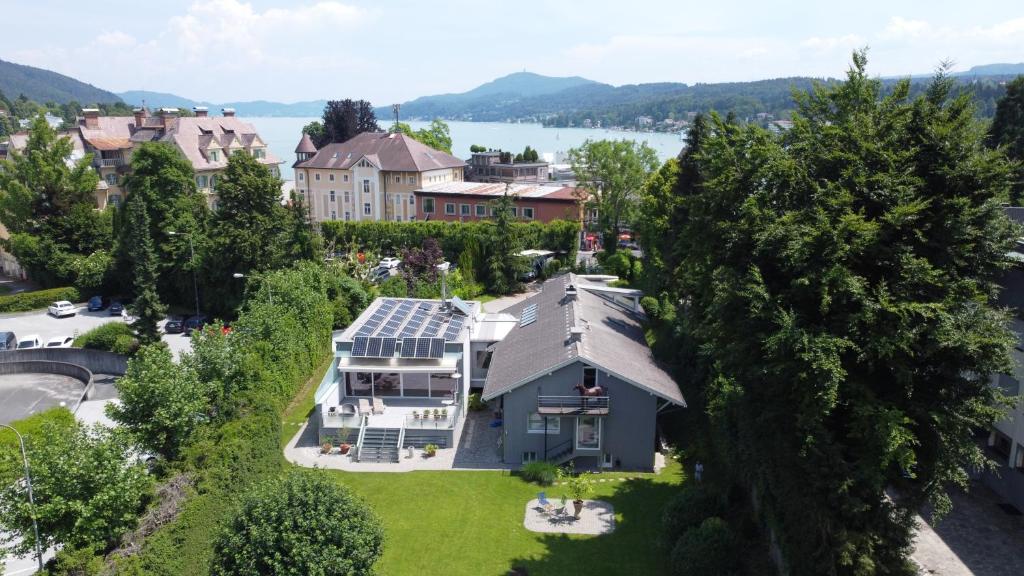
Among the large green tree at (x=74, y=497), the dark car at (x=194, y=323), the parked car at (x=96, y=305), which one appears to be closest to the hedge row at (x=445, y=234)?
the dark car at (x=194, y=323)

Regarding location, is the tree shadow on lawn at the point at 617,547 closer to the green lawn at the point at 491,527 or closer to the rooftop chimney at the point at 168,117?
the green lawn at the point at 491,527

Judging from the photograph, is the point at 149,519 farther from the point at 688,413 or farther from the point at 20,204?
the point at 20,204

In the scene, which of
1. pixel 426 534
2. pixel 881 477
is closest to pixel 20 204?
pixel 426 534

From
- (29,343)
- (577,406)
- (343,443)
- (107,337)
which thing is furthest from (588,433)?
(29,343)

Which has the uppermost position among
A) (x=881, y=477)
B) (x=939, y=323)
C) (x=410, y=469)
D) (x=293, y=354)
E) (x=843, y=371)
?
(x=939, y=323)

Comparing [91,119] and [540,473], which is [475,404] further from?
[91,119]

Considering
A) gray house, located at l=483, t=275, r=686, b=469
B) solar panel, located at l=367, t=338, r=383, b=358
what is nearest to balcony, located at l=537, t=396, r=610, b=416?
gray house, located at l=483, t=275, r=686, b=469
